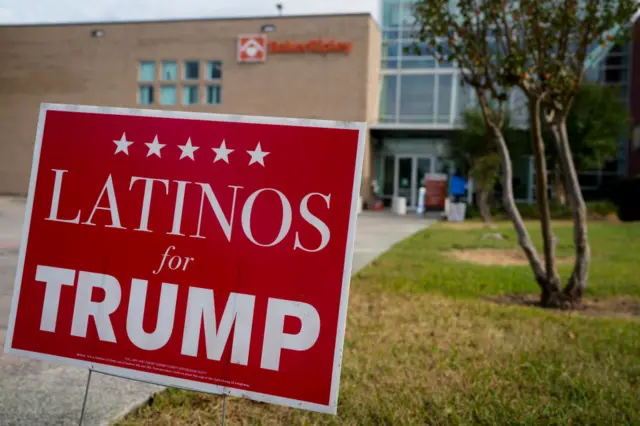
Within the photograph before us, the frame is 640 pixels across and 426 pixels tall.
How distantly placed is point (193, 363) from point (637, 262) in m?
8.82

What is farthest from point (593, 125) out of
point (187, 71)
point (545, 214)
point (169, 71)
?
point (545, 214)

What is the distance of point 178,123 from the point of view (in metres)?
2.54

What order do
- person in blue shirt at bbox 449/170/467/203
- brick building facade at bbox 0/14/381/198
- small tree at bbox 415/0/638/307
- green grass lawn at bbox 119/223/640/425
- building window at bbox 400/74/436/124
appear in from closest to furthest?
1. green grass lawn at bbox 119/223/640/425
2. small tree at bbox 415/0/638/307
3. person in blue shirt at bbox 449/170/467/203
4. brick building facade at bbox 0/14/381/198
5. building window at bbox 400/74/436/124

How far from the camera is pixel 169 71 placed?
3089cm

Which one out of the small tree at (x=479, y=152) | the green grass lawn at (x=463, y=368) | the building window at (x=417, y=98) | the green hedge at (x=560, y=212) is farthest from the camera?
the building window at (x=417, y=98)

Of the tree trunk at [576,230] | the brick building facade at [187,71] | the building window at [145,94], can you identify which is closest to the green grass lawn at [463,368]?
the tree trunk at [576,230]

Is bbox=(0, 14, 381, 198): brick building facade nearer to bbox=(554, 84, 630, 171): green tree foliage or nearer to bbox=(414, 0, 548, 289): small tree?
bbox=(554, 84, 630, 171): green tree foliage

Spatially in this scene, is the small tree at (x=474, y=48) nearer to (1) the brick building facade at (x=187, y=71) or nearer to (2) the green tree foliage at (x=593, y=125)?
(2) the green tree foliage at (x=593, y=125)

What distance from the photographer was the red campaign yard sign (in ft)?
7.68

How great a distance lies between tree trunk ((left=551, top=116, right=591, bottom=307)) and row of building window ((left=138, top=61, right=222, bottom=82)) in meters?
25.3

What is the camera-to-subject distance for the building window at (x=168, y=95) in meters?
31.0

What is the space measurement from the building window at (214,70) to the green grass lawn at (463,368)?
80.3 ft

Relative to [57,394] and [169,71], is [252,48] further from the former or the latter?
[57,394]

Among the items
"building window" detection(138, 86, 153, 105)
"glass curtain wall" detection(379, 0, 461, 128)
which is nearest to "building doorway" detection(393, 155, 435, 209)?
"glass curtain wall" detection(379, 0, 461, 128)
